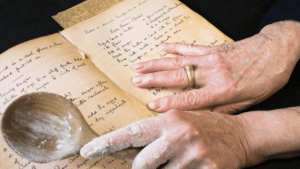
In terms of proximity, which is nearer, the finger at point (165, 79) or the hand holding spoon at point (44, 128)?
the hand holding spoon at point (44, 128)

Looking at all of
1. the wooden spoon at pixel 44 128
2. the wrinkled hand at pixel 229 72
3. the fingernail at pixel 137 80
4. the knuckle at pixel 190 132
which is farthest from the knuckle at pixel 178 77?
the wooden spoon at pixel 44 128

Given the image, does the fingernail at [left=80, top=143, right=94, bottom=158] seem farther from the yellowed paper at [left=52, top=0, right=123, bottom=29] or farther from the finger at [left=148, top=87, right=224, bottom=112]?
the yellowed paper at [left=52, top=0, right=123, bottom=29]

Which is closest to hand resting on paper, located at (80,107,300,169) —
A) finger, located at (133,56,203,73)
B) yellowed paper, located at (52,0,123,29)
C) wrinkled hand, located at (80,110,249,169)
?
wrinkled hand, located at (80,110,249,169)

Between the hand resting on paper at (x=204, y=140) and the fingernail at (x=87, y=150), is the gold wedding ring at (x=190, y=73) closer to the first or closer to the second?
the hand resting on paper at (x=204, y=140)

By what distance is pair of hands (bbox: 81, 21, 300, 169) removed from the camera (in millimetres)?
495

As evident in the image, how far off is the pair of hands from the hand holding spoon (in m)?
0.08

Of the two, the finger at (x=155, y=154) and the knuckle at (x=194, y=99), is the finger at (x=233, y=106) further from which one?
the finger at (x=155, y=154)

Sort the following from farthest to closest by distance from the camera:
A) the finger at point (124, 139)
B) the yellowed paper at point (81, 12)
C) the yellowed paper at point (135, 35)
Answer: the yellowed paper at point (81, 12)
the yellowed paper at point (135, 35)
the finger at point (124, 139)

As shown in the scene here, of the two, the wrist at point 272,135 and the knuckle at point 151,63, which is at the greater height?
the knuckle at point 151,63

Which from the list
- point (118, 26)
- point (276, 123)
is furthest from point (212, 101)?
point (118, 26)

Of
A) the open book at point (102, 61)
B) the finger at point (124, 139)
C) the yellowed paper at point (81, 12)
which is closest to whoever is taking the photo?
the finger at point (124, 139)

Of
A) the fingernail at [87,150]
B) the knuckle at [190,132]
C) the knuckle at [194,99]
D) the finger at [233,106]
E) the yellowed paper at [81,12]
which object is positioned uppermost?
the yellowed paper at [81,12]

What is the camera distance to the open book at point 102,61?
2.10 feet

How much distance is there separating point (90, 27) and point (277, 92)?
33.0 inches
